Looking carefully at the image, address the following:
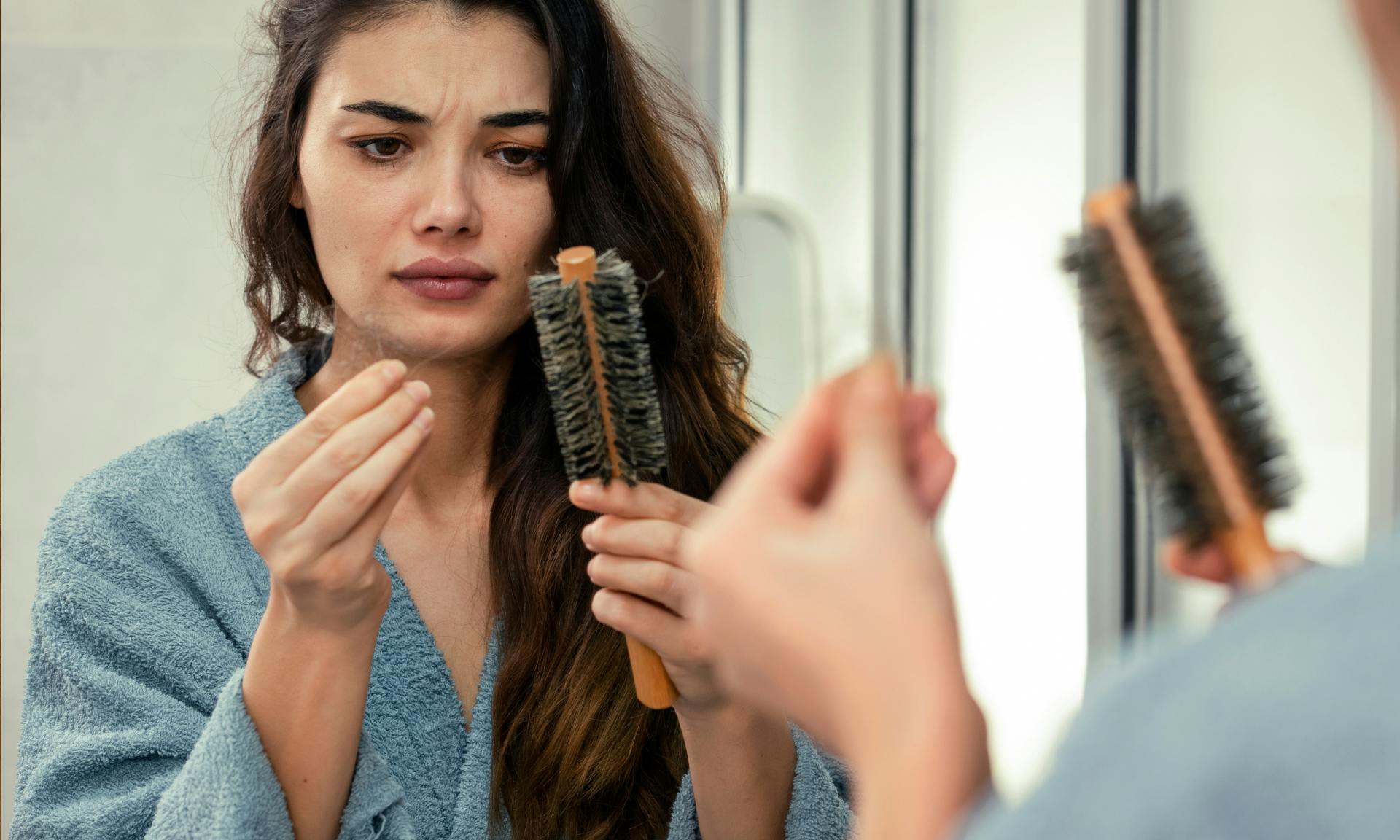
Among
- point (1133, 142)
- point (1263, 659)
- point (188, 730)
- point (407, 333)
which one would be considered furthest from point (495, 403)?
point (1263, 659)

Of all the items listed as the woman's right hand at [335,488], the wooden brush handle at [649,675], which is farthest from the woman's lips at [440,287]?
the wooden brush handle at [649,675]

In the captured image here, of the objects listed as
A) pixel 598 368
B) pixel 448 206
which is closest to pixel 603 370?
pixel 598 368

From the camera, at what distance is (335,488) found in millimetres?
738

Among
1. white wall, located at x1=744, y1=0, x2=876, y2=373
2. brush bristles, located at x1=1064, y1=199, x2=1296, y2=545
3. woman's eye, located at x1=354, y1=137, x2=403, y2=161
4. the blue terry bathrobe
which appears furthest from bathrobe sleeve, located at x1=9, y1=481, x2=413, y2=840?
white wall, located at x1=744, y1=0, x2=876, y2=373

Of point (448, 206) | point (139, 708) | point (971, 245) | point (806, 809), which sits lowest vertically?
point (806, 809)

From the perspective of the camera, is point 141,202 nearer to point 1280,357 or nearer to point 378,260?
point 378,260

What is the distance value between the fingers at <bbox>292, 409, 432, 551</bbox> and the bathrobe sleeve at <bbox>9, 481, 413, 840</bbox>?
0.47ft

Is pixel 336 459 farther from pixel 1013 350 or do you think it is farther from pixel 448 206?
pixel 1013 350

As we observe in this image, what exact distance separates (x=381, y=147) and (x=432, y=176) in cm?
5

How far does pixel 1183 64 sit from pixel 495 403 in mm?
679

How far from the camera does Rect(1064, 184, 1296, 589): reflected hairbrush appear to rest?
44 centimetres

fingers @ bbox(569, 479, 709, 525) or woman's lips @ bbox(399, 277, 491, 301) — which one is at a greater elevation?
woman's lips @ bbox(399, 277, 491, 301)

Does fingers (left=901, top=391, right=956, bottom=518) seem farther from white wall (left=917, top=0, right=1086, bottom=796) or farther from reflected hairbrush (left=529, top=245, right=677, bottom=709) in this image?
white wall (left=917, top=0, right=1086, bottom=796)

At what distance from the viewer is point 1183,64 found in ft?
3.51
